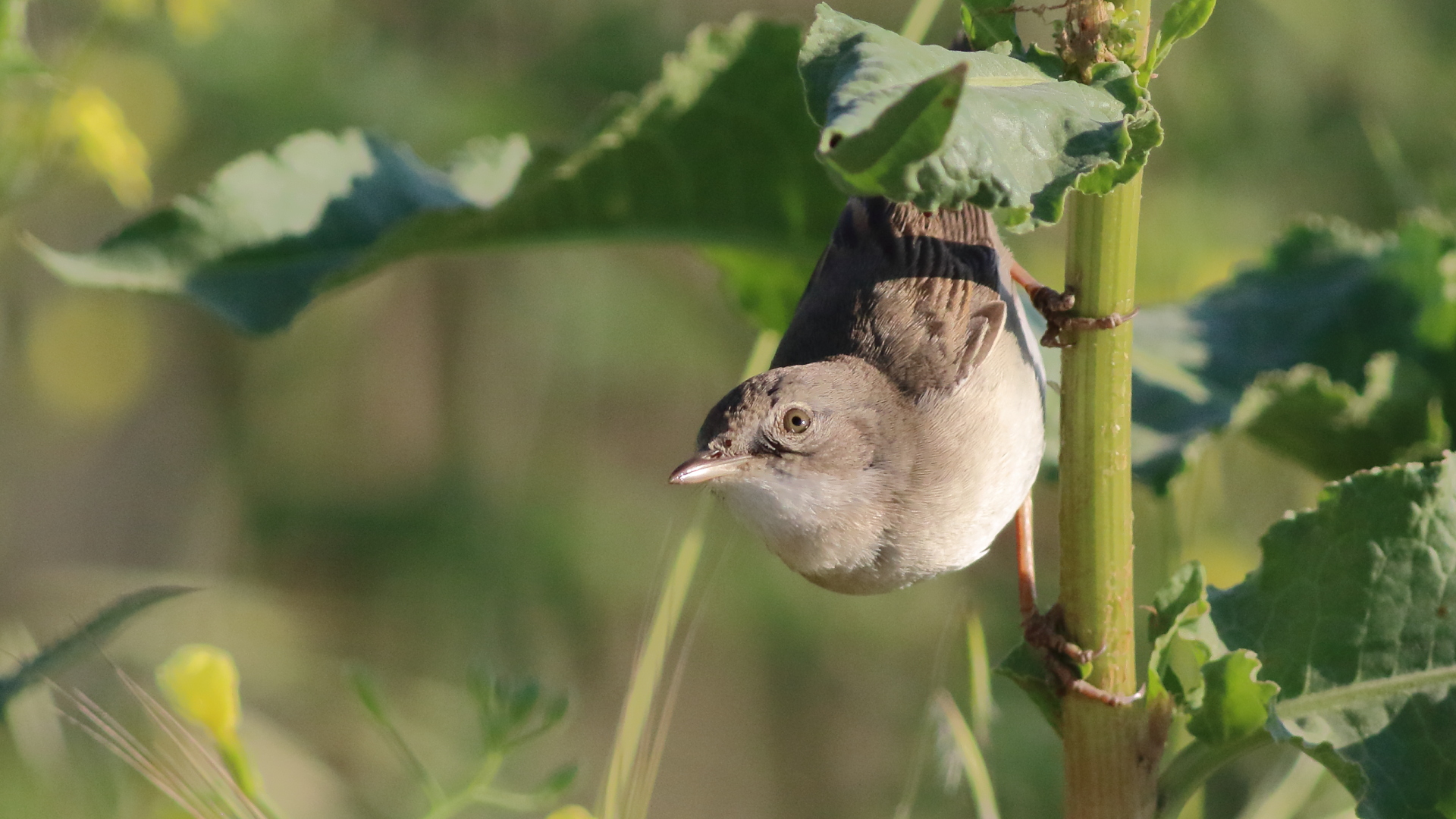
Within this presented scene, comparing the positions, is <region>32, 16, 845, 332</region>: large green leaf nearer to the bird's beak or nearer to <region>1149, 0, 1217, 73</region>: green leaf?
the bird's beak

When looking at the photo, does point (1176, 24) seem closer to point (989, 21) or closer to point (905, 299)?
point (989, 21)

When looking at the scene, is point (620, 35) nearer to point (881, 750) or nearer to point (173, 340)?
point (173, 340)

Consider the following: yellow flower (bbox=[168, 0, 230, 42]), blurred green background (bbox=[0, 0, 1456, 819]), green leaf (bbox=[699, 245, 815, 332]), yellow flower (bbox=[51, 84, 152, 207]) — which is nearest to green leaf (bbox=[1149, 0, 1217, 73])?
green leaf (bbox=[699, 245, 815, 332])

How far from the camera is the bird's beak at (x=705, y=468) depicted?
160 cm

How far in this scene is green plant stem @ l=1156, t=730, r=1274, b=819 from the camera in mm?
1234

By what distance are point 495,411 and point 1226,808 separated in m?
2.24

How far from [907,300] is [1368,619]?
33.8 inches

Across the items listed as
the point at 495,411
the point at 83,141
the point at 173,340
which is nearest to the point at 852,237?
the point at 83,141

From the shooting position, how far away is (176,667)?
134 cm

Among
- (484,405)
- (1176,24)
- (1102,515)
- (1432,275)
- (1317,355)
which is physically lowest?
(484,405)

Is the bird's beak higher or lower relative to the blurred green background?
higher

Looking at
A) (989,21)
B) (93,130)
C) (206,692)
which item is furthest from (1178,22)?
(93,130)

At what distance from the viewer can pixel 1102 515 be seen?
117cm

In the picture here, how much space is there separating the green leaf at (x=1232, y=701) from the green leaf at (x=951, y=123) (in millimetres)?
486
